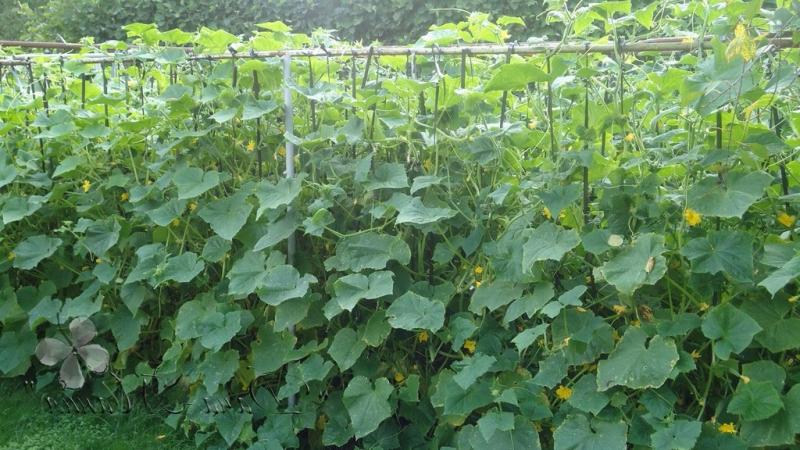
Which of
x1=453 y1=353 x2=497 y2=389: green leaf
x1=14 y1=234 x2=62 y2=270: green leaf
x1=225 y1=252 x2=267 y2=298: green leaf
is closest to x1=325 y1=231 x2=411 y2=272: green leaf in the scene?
x1=225 y1=252 x2=267 y2=298: green leaf

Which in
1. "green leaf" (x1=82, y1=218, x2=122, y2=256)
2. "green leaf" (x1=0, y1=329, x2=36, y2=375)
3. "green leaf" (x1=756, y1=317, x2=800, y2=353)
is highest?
"green leaf" (x1=756, y1=317, x2=800, y2=353)

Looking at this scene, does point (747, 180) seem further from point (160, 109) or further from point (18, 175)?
point (18, 175)

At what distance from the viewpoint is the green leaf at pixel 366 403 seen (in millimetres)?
2248

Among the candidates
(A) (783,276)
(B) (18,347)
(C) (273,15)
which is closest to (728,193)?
(A) (783,276)

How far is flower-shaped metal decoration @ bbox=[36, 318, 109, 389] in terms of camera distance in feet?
9.75

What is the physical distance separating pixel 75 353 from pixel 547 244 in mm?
1910

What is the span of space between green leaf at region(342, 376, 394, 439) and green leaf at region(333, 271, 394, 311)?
234mm

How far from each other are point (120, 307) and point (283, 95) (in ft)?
3.26

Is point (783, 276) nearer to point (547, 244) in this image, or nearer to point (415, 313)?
point (547, 244)

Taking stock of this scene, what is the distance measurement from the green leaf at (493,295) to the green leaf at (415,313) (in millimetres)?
93

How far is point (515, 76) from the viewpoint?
2.01m

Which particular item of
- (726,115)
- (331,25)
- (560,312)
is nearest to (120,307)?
(560,312)

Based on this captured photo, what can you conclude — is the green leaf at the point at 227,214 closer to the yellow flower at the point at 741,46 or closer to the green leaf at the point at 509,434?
the green leaf at the point at 509,434

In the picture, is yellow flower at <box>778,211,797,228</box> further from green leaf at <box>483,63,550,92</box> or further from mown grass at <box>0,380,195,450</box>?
mown grass at <box>0,380,195,450</box>
